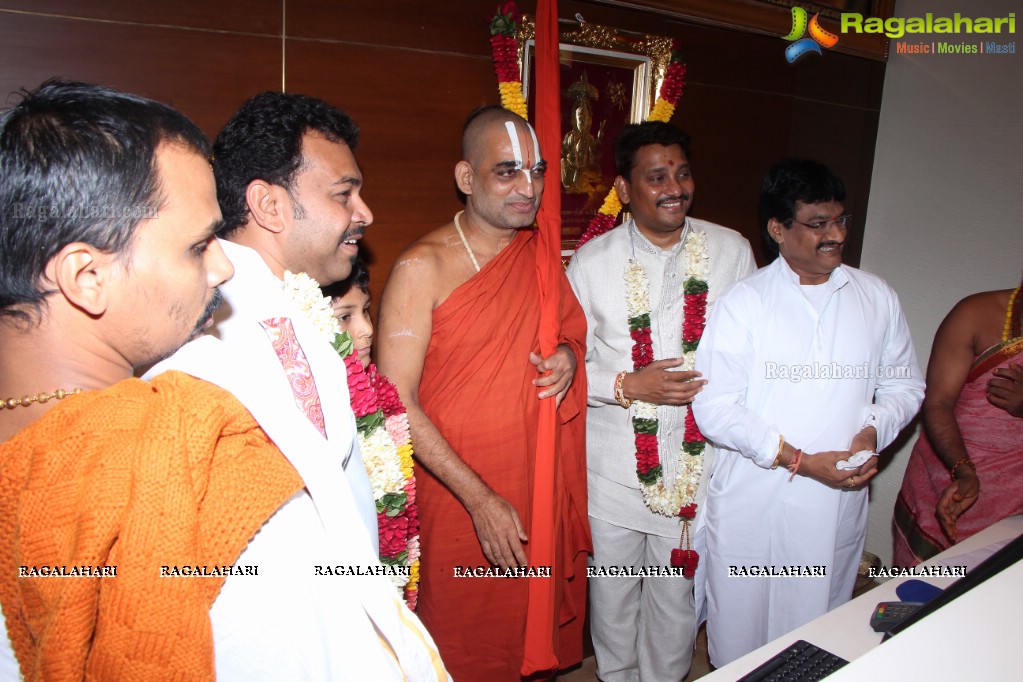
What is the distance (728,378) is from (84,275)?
2025 mm

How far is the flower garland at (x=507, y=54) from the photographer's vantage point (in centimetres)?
251

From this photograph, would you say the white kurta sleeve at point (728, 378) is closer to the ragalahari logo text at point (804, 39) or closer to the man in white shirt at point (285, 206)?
the man in white shirt at point (285, 206)

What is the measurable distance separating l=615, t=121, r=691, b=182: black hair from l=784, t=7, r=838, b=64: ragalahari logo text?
124cm

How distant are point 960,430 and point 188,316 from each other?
2894 mm

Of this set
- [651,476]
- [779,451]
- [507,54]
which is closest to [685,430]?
[651,476]

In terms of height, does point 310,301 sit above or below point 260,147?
below

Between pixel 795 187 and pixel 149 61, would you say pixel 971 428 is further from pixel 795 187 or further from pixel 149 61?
pixel 149 61

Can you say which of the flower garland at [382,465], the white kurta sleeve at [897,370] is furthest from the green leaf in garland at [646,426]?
the flower garland at [382,465]

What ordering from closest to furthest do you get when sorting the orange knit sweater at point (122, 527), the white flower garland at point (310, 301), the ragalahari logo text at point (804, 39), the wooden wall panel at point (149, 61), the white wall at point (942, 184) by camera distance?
1. the orange knit sweater at point (122, 527)
2. the white flower garland at point (310, 301)
3. the wooden wall panel at point (149, 61)
4. the white wall at point (942, 184)
5. the ragalahari logo text at point (804, 39)

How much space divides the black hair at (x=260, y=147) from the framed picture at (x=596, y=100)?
1.39 meters

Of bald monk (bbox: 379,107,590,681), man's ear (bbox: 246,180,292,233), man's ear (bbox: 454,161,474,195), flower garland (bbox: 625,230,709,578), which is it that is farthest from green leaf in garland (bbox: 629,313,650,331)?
man's ear (bbox: 246,180,292,233)

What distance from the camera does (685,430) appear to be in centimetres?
256

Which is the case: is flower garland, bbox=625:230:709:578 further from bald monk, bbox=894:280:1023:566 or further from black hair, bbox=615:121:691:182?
bald monk, bbox=894:280:1023:566

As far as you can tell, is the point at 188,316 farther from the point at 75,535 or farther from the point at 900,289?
the point at 900,289
